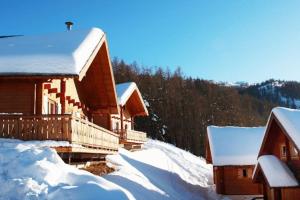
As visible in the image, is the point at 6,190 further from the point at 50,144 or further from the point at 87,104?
the point at 87,104

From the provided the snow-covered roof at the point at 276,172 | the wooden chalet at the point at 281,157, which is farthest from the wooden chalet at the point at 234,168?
the snow-covered roof at the point at 276,172

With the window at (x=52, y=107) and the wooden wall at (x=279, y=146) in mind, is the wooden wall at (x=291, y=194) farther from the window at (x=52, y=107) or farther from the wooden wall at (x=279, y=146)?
the window at (x=52, y=107)

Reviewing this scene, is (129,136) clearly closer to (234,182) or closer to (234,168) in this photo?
(234,168)

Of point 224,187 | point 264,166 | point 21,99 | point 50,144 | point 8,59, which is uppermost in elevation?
point 8,59

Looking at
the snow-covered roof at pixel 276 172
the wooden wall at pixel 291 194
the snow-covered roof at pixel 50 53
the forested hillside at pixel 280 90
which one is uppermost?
the forested hillside at pixel 280 90

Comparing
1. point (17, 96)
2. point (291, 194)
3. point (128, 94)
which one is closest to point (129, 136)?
point (128, 94)

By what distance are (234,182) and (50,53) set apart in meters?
19.0

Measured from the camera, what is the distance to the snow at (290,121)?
1652 centimetres

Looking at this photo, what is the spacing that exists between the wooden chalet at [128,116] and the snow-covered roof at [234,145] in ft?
22.7

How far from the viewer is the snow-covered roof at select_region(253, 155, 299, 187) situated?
17406 millimetres

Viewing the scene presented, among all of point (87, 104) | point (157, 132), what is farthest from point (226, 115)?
point (87, 104)

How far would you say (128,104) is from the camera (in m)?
42.2

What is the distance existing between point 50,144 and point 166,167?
18844 mm

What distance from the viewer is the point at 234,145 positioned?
109ft
